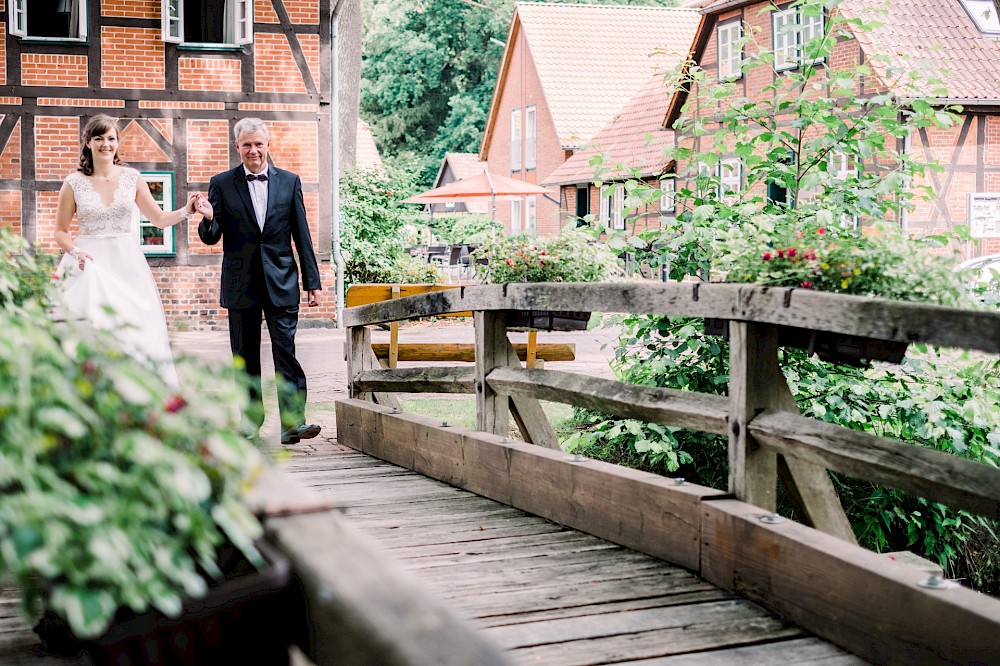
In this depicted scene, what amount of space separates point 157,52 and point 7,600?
1412 cm

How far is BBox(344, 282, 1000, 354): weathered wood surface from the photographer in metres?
3.04

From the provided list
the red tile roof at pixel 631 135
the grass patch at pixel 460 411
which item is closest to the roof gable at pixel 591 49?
the red tile roof at pixel 631 135

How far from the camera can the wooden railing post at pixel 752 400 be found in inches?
154

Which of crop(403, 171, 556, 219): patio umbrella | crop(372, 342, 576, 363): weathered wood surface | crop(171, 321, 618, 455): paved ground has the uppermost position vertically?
crop(403, 171, 556, 219): patio umbrella

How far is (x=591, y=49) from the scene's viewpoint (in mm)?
36938

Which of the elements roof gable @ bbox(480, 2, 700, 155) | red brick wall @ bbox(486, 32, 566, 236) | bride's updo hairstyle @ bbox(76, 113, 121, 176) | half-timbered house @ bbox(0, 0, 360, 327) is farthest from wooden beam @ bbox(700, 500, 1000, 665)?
roof gable @ bbox(480, 2, 700, 155)

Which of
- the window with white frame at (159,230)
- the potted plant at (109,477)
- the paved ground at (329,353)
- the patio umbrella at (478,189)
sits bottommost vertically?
the paved ground at (329,353)

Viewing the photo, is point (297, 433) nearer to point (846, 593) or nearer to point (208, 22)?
point (846, 593)

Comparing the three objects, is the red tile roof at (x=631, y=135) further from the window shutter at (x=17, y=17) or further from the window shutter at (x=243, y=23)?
the window shutter at (x=17, y=17)

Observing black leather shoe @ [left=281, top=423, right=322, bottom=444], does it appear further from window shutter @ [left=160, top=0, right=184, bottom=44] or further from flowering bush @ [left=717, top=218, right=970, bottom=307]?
window shutter @ [left=160, top=0, right=184, bottom=44]

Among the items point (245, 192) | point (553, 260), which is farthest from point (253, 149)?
point (553, 260)

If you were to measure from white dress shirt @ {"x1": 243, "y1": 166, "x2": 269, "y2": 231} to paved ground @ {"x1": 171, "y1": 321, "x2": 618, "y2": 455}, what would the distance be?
0.93 metres

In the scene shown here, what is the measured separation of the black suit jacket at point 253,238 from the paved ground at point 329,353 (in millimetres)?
554

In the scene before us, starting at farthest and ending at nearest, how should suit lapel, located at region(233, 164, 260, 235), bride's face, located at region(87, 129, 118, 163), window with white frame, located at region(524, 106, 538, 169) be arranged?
window with white frame, located at region(524, 106, 538, 169) < bride's face, located at region(87, 129, 118, 163) < suit lapel, located at region(233, 164, 260, 235)
